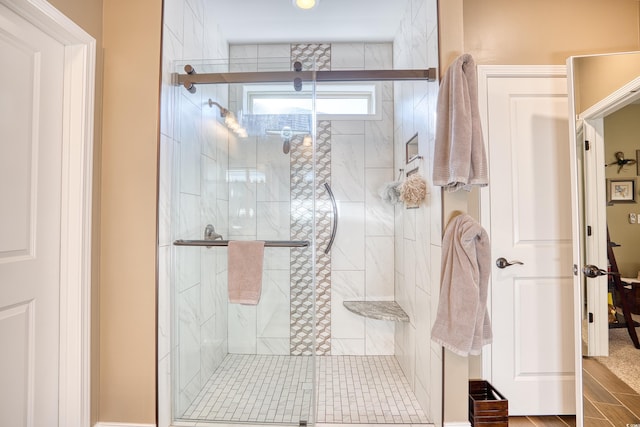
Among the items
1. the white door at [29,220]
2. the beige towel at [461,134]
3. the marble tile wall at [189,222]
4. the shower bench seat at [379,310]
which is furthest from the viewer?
the shower bench seat at [379,310]

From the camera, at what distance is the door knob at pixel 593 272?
167 centimetres

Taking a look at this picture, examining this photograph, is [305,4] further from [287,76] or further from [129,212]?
[129,212]

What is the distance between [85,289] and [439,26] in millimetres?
2276

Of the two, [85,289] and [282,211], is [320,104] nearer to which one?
[282,211]

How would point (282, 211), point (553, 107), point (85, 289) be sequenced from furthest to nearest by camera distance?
1. point (553, 107)
2. point (282, 211)
3. point (85, 289)

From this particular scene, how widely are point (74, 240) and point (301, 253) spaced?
3.67 ft

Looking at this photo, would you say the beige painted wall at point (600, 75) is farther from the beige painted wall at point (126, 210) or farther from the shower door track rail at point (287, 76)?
the beige painted wall at point (126, 210)

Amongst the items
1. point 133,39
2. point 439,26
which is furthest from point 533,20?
point 133,39

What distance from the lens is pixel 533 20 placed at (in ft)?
6.58

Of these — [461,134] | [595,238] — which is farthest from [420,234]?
[595,238]

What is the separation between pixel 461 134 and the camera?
1487 mm

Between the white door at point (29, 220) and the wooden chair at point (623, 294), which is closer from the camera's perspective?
the white door at point (29, 220)

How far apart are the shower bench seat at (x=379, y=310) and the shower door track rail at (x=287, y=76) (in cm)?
166

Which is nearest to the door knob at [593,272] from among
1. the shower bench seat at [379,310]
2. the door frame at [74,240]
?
the shower bench seat at [379,310]
